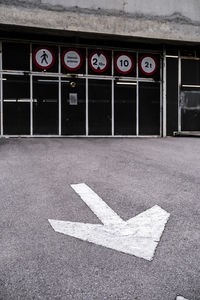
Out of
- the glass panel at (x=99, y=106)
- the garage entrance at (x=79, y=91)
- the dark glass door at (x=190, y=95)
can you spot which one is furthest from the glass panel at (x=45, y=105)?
the dark glass door at (x=190, y=95)

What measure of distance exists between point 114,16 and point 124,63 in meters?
1.91

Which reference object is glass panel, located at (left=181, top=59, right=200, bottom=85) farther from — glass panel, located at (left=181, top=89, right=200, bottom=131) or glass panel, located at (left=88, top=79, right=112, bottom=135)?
glass panel, located at (left=88, top=79, right=112, bottom=135)

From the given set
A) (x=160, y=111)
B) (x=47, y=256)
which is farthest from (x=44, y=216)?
(x=160, y=111)

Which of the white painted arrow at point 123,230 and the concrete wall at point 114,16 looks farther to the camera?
the concrete wall at point 114,16

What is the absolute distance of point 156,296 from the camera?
2002 millimetres

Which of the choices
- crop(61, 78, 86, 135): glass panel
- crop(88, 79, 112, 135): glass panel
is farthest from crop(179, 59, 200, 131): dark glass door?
crop(61, 78, 86, 135): glass panel

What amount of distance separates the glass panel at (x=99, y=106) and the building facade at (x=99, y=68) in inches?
A: 1.5

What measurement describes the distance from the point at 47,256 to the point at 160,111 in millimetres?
12180

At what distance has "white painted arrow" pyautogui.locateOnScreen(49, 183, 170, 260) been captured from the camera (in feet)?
9.05

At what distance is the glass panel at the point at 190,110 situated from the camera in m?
14.4

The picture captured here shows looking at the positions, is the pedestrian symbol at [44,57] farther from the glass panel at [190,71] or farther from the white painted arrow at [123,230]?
the white painted arrow at [123,230]

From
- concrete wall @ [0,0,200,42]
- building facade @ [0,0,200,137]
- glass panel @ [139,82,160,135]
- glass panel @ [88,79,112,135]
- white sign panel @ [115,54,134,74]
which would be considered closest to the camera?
concrete wall @ [0,0,200,42]

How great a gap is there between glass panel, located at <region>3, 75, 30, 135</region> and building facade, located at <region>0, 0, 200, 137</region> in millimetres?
35

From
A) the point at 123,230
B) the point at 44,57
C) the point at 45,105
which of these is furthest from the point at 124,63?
the point at 123,230
